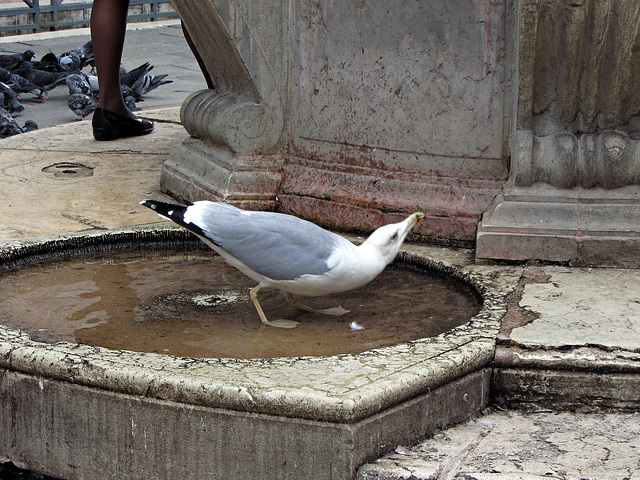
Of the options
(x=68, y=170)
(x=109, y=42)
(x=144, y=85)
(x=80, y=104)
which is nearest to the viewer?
(x=68, y=170)

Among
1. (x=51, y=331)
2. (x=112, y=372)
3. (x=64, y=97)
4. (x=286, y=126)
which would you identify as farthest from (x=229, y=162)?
(x=64, y=97)

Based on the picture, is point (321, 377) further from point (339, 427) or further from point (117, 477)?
point (117, 477)

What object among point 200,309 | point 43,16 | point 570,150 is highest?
point 43,16

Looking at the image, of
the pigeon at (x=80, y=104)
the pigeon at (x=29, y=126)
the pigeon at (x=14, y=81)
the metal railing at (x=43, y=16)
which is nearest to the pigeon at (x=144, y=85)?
the pigeon at (x=80, y=104)

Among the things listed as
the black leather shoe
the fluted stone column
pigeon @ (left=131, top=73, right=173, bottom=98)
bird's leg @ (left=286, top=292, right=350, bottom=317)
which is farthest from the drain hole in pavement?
pigeon @ (left=131, top=73, right=173, bottom=98)

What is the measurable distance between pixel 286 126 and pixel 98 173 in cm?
130

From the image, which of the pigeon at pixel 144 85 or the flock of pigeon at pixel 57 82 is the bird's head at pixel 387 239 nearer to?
the flock of pigeon at pixel 57 82

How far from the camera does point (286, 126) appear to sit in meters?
4.09

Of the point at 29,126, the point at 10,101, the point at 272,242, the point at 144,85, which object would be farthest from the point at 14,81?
the point at 272,242

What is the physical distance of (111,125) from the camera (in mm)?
5629

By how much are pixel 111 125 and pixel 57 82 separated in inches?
147

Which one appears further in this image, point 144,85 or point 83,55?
point 83,55

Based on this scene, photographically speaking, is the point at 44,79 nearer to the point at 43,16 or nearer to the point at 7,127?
the point at 7,127

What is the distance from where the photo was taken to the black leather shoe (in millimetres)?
5594
